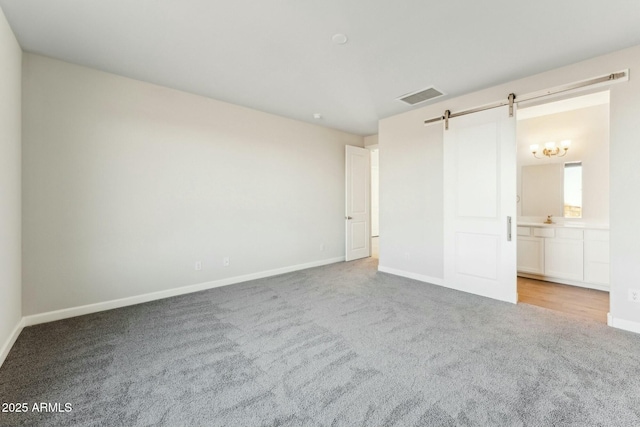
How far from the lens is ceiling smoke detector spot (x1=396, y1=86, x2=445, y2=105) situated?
360cm

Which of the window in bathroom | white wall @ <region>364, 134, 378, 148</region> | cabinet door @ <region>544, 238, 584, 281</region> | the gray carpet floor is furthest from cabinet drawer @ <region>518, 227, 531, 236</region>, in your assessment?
white wall @ <region>364, 134, 378, 148</region>

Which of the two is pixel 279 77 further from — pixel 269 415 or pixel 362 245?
pixel 362 245

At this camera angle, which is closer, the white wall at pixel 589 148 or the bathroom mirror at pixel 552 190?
the white wall at pixel 589 148

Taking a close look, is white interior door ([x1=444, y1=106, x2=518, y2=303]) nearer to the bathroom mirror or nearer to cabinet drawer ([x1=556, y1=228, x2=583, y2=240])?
cabinet drawer ([x1=556, y1=228, x2=583, y2=240])

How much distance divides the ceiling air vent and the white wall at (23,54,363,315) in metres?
1.92

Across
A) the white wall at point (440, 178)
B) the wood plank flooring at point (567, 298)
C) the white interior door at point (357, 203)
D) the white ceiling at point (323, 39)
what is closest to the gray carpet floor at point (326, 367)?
the wood plank flooring at point (567, 298)

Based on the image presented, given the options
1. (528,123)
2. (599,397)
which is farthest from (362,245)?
(599,397)

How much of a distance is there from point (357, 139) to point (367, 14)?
384 centimetres

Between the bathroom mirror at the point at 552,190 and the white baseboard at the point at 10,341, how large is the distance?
656 centimetres

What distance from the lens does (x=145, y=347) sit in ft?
7.54

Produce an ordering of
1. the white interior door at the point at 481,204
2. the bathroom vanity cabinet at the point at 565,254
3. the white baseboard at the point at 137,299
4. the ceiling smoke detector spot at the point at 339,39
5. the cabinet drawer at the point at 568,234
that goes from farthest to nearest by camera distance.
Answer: the cabinet drawer at the point at 568,234 → the bathroom vanity cabinet at the point at 565,254 → the white interior door at the point at 481,204 → the white baseboard at the point at 137,299 → the ceiling smoke detector spot at the point at 339,39

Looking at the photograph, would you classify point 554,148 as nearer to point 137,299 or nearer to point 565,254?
point 565,254

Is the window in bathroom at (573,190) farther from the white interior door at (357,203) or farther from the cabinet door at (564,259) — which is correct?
the white interior door at (357,203)

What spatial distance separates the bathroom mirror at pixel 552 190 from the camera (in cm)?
425
